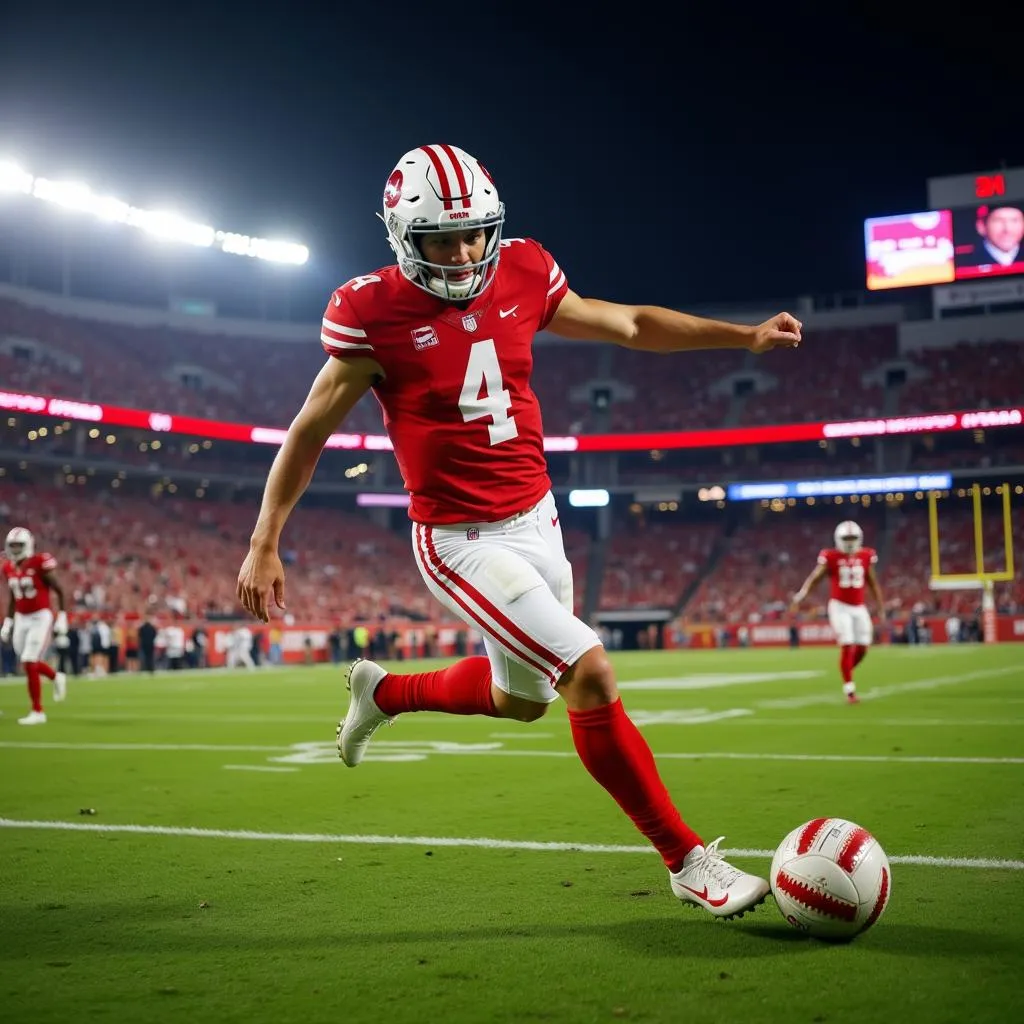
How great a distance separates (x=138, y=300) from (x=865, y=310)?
1257 inches

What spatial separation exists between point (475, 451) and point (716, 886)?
1.59 m

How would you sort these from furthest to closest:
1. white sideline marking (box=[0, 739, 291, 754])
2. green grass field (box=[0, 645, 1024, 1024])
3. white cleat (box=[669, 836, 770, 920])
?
white sideline marking (box=[0, 739, 291, 754])
white cleat (box=[669, 836, 770, 920])
green grass field (box=[0, 645, 1024, 1024])

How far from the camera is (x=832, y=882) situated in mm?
3334

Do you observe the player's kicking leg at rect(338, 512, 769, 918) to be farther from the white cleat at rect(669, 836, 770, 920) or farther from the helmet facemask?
the helmet facemask

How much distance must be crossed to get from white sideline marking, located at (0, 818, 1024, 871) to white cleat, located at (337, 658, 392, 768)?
40 centimetres

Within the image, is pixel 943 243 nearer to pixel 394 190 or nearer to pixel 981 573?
pixel 981 573

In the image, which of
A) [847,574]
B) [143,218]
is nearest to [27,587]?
[847,574]

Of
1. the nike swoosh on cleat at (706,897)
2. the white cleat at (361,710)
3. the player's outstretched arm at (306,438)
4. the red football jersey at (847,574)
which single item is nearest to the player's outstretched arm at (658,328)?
the player's outstretched arm at (306,438)

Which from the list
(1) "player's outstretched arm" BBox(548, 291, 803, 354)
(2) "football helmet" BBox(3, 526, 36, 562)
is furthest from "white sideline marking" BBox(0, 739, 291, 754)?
A: (1) "player's outstretched arm" BBox(548, 291, 803, 354)

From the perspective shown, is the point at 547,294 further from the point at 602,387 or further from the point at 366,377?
the point at 602,387

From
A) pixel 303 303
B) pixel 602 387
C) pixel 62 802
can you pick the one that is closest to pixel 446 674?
pixel 62 802

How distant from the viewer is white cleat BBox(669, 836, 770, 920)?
3494 mm

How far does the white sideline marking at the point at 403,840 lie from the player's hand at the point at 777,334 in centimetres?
193

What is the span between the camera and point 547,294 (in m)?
4.34
